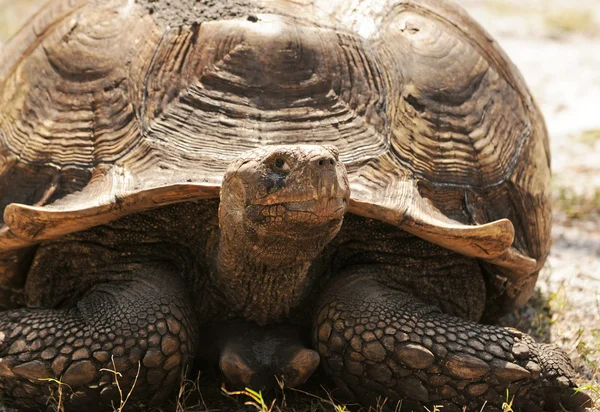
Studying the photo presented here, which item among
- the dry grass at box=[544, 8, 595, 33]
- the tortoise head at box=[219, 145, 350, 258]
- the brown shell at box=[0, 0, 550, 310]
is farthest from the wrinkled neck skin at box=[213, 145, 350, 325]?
the dry grass at box=[544, 8, 595, 33]

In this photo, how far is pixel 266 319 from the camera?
3949 mm

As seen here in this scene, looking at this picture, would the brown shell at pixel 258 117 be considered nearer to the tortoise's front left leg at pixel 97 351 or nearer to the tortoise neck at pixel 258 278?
the tortoise neck at pixel 258 278

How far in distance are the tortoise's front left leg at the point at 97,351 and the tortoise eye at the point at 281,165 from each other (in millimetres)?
815

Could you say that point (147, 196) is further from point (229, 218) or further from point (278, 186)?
point (278, 186)

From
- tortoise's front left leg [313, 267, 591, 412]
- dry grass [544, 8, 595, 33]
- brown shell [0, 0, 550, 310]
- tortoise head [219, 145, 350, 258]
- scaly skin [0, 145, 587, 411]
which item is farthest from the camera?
dry grass [544, 8, 595, 33]

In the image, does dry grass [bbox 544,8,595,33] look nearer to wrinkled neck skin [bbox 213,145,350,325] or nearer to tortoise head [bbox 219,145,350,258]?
wrinkled neck skin [bbox 213,145,350,325]

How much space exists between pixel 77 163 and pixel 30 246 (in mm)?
470

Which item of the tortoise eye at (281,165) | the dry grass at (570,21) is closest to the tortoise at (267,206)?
the tortoise eye at (281,165)

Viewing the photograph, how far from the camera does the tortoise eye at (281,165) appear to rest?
10.5 ft

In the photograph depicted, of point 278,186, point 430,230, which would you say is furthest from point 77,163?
point 430,230

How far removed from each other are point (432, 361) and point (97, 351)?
4.05 ft

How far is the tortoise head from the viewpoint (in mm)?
3182

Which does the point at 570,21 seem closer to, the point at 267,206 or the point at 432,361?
the point at 432,361

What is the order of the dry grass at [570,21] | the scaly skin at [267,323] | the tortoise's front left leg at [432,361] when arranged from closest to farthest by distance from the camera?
the scaly skin at [267,323], the tortoise's front left leg at [432,361], the dry grass at [570,21]
